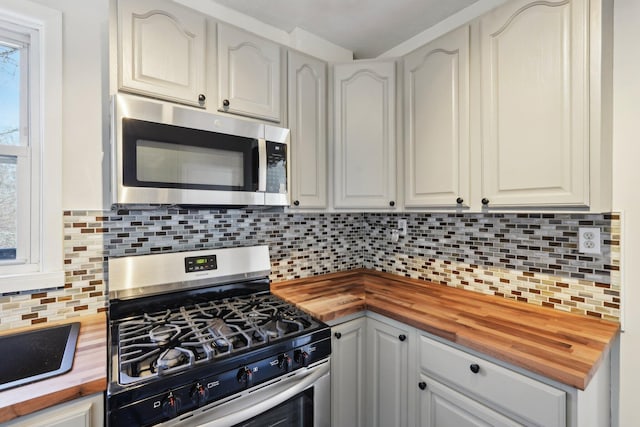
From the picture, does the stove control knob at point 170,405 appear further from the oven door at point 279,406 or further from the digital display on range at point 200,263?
the digital display on range at point 200,263

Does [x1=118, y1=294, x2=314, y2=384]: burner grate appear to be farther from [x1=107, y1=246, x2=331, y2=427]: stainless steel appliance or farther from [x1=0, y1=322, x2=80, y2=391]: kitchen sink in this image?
[x1=0, y1=322, x2=80, y2=391]: kitchen sink

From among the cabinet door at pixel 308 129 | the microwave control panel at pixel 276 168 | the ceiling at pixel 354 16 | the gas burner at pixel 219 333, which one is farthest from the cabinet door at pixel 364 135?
the gas burner at pixel 219 333

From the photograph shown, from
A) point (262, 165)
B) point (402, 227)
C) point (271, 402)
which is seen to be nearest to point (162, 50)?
point (262, 165)

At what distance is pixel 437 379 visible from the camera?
48.9 inches

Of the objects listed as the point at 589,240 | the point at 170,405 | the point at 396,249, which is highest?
the point at 589,240

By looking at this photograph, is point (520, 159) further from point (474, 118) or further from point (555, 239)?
point (555, 239)

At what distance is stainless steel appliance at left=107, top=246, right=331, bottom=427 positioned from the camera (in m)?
0.92

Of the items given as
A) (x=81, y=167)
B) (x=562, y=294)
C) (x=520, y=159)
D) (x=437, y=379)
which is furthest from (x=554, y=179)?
(x=81, y=167)

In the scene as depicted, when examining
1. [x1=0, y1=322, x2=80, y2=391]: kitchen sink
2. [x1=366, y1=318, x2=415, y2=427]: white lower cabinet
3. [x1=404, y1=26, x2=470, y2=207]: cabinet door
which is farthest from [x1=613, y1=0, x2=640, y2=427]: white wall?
[x1=0, y1=322, x2=80, y2=391]: kitchen sink

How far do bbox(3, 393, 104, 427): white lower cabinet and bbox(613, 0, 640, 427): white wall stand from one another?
1.87 m

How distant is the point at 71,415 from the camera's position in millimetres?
842

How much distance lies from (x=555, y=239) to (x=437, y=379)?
0.84 meters

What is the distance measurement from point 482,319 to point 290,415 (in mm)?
890

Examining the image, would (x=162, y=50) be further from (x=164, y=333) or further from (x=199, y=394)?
(x=199, y=394)
